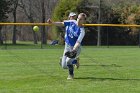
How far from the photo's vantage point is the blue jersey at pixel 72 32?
12.3 m

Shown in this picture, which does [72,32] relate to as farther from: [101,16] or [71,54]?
[101,16]

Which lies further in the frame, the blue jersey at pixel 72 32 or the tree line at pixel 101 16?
the tree line at pixel 101 16

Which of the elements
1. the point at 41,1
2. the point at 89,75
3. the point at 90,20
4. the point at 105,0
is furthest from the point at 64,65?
the point at 41,1

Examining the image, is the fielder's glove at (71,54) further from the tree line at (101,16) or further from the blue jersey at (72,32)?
the tree line at (101,16)

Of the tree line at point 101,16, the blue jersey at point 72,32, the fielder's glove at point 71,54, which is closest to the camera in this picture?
the fielder's glove at point 71,54

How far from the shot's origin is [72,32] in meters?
12.4

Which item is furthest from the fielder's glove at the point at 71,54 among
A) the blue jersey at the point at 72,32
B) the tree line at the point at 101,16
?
the tree line at the point at 101,16

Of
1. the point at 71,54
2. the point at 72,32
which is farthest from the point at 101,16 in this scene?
the point at 71,54

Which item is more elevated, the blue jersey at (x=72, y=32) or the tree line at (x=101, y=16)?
the blue jersey at (x=72, y=32)

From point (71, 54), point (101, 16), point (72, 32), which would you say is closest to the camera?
point (71, 54)

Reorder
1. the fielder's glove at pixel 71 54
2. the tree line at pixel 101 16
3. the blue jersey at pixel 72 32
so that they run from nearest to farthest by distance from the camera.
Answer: the fielder's glove at pixel 71 54
the blue jersey at pixel 72 32
the tree line at pixel 101 16

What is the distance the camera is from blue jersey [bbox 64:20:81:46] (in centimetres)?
1228

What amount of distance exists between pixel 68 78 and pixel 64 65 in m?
0.38

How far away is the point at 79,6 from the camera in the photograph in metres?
50.5
